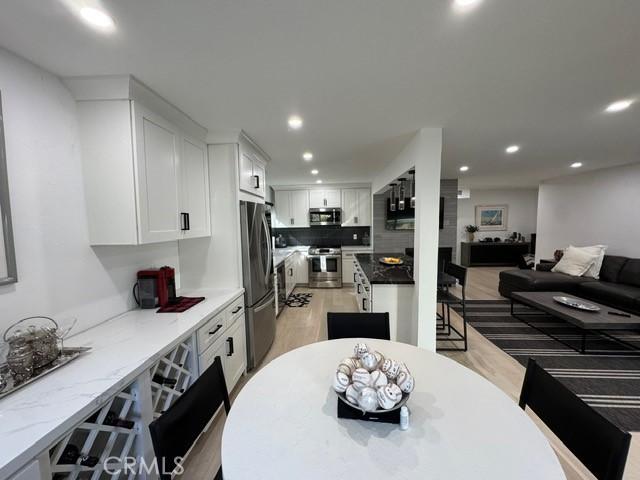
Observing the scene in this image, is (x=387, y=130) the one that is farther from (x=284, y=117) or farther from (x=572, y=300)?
(x=572, y=300)

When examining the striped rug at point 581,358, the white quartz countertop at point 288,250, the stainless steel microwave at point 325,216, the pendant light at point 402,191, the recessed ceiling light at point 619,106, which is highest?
the recessed ceiling light at point 619,106

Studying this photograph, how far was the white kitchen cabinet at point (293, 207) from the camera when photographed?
19.1 feet

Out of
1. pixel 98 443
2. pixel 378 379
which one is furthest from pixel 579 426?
pixel 98 443

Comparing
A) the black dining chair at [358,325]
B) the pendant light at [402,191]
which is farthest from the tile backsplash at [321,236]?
the black dining chair at [358,325]

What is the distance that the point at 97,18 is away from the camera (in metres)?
1.03

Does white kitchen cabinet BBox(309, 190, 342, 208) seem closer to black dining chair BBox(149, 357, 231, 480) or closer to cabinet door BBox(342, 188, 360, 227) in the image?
cabinet door BBox(342, 188, 360, 227)

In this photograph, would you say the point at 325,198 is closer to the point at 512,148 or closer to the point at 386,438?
the point at 512,148

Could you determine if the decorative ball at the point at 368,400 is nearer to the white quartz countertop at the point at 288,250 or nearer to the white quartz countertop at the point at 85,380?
the white quartz countertop at the point at 85,380

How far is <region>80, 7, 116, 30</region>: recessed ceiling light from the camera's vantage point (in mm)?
994

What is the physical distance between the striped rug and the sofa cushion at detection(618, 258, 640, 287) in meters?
0.94

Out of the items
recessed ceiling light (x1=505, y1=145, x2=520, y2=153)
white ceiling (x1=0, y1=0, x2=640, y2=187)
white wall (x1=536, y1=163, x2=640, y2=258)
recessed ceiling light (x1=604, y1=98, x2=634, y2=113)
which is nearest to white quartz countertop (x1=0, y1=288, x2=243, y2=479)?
white ceiling (x1=0, y1=0, x2=640, y2=187)

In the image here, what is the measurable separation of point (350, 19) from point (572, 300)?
414cm

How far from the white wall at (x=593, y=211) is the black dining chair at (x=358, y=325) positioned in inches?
202

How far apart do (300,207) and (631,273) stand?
222 inches
